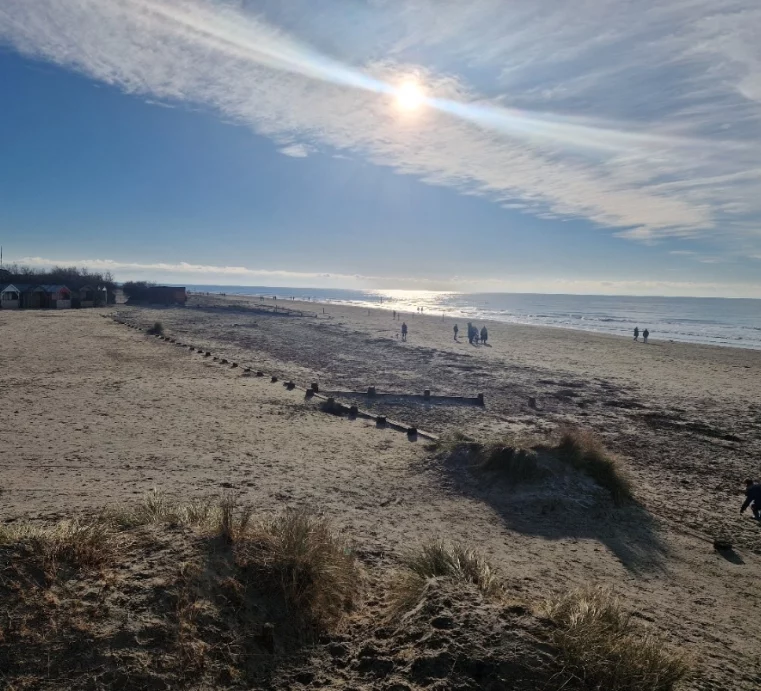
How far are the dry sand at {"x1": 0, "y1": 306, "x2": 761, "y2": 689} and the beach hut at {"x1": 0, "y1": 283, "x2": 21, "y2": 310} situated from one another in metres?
35.1

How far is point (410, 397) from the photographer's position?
51.7 feet

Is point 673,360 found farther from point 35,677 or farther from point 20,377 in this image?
point 35,677

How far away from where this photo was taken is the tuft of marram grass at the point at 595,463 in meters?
8.30

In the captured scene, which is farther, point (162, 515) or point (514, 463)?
point (514, 463)

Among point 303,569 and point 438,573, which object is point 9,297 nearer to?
point 303,569

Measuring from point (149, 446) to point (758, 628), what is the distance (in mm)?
9080

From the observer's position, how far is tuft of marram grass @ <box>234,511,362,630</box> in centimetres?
423

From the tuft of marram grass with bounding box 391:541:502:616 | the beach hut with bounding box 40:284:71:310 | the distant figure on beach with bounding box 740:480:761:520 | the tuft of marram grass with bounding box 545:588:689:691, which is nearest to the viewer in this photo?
the tuft of marram grass with bounding box 545:588:689:691

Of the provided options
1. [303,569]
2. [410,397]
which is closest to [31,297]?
[410,397]

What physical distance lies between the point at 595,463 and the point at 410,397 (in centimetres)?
750

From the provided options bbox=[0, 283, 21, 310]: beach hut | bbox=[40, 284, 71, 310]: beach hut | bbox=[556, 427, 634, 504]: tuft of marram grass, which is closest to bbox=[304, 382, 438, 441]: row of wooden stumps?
bbox=[556, 427, 634, 504]: tuft of marram grass

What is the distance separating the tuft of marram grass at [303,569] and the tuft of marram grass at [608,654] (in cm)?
171

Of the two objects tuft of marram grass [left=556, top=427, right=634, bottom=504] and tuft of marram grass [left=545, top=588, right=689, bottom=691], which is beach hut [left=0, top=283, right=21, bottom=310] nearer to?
tuft of marram grass [left=556, top=427, right=634, bottom=504]

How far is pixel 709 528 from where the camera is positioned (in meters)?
7.69
